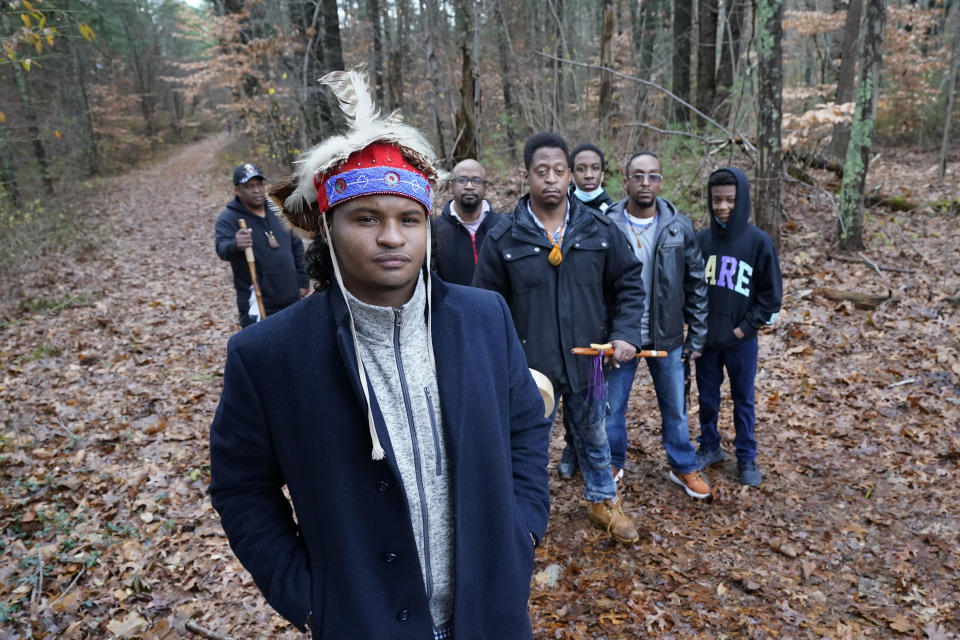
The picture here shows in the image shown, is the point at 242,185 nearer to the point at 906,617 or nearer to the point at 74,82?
the point at 906,617

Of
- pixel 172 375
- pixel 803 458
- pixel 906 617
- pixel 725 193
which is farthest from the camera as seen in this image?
pixel 172 375

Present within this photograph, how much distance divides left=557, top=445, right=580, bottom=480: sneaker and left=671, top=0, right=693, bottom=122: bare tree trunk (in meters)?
12.8

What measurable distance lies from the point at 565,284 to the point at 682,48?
47.2 ft

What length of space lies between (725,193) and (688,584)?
2.92m

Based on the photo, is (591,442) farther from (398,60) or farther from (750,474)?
(398,60)

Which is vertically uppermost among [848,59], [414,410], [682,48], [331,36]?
[331,36]

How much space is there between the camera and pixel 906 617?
11.3ft

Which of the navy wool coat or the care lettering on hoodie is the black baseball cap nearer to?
the care lettering on hoodie

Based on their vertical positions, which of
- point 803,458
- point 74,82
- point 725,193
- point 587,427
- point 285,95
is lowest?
point 803,458

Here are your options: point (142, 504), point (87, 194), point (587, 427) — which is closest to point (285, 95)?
point (87, 194)

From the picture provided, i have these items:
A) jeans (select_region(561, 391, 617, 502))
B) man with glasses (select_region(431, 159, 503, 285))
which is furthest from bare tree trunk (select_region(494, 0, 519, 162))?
jeans (select_region(561, 391, 617, 502))

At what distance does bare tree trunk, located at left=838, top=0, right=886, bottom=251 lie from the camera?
27.5ft

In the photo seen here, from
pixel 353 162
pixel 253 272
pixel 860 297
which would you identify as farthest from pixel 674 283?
pixel 860 297

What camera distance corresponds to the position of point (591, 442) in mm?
4047
